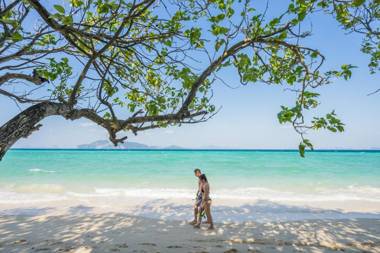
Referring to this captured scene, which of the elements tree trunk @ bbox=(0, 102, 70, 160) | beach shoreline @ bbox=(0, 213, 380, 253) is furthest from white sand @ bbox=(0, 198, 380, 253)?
tree trunk @ bbox=(0, 102, 70, 160)

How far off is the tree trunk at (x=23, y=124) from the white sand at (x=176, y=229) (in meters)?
4.11

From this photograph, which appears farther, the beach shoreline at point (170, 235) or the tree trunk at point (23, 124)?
the beach shoreline at point (170, 235)

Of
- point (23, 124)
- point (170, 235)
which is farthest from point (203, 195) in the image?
point (23, 124)

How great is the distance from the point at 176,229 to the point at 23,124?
271 inches

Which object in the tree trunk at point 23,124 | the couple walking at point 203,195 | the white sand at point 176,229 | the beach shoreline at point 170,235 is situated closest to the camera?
the tree trunk at point 23,124

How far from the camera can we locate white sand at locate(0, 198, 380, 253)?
7.11 meters

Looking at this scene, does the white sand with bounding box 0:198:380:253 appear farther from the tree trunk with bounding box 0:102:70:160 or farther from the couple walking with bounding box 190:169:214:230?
the tree trunk with bounding box 0:102:70:160

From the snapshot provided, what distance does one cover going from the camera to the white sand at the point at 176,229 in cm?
711

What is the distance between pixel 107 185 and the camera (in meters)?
23.4

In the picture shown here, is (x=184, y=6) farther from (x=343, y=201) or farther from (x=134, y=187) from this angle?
(x=134, y=187)

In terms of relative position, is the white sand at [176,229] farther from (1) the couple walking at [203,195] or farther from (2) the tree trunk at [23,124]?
(2) the tree trunk at [23,124]

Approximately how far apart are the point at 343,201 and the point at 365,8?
12.8m

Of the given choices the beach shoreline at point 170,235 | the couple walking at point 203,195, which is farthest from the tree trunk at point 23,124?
the couple walking at point 203,195

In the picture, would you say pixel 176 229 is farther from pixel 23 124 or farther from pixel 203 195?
pixel 23 124
